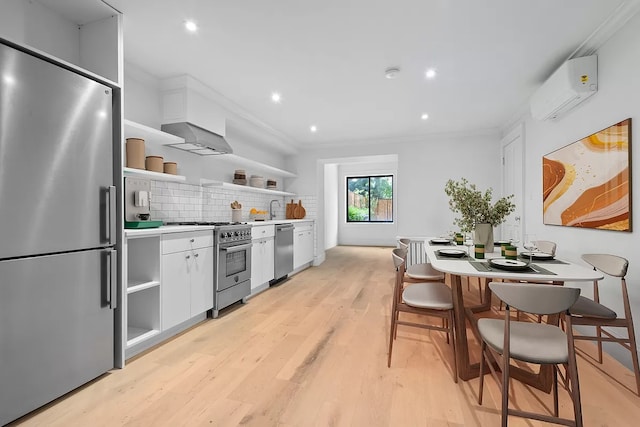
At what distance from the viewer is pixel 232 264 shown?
11.0 ft

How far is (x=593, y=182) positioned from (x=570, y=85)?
0.89 meters

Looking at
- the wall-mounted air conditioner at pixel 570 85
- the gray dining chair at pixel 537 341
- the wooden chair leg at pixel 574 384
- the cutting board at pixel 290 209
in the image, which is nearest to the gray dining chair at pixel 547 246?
the wall-mounted air conditioner at pixel 570 85

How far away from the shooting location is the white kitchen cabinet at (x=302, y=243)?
5.20 metres

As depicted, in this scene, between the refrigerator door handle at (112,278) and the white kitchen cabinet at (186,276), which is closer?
the refrigerator door handle at (112,278)

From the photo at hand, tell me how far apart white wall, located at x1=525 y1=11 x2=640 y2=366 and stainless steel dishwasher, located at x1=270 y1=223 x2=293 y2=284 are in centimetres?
354

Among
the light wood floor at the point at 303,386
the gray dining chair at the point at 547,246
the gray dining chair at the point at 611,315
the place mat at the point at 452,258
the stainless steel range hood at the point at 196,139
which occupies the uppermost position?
the stainless steel range hood at the point at 196,139

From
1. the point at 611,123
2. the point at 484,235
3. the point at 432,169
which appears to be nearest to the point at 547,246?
the point at 484,235

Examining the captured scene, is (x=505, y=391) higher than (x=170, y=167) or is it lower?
lower

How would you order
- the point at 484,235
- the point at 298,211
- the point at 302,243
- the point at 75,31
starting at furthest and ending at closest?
the point at 298,211
the point at 302,243
the point at 484,235
the point at 75,31

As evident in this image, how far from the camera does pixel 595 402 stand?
174 cm

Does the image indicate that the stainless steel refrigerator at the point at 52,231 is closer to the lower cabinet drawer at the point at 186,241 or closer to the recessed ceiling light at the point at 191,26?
the lower cabinet drawer at the point at 186,241

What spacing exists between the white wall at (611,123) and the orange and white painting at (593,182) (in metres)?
0.07

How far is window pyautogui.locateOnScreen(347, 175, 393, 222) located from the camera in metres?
9.41

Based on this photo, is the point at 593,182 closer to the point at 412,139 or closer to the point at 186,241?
the point at 412,139
